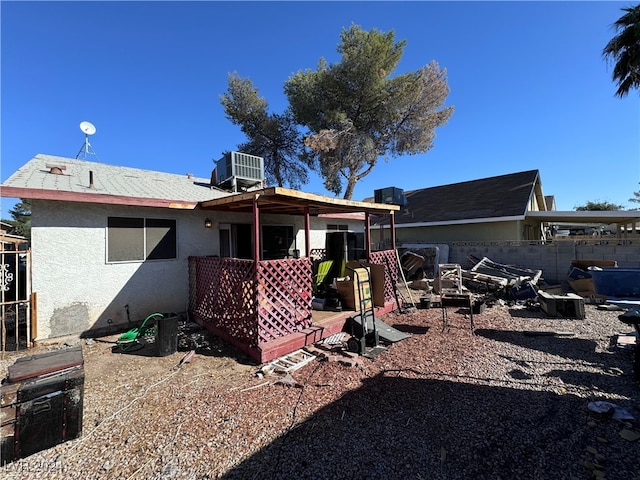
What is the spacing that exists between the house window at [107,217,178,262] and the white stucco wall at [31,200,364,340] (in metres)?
0.11

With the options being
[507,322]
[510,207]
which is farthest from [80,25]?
[510,207]

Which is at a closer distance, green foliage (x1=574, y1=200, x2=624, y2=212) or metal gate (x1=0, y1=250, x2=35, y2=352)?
metal gate (x1=0, y1=250, x2=35, y2=352)

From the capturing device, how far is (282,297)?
4.96m

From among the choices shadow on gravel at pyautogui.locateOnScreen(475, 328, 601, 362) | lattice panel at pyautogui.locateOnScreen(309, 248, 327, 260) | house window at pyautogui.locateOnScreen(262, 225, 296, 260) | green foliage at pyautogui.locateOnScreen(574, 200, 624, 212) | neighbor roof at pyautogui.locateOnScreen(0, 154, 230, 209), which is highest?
green foliage at pyautogui.locateOnScreen(574, 200, 624, 212)

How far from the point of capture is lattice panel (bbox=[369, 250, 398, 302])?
7545 millimetres

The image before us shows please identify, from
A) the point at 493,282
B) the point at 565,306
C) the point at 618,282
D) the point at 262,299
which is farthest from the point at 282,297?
the point at 493,282

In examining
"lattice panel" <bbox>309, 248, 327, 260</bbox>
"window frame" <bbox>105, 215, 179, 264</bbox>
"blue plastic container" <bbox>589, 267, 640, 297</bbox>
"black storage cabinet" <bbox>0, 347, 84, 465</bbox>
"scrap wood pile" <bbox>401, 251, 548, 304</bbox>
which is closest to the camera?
"black storage cabinet" <bbox>0, 347, 84, 465</bbox>

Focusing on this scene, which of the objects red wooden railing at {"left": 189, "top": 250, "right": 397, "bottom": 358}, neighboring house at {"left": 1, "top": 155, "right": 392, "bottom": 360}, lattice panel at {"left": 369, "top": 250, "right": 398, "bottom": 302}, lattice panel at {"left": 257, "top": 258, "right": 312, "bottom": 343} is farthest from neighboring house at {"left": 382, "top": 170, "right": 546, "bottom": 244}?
red wooden railing at {"left": 189, "top": 250, "right": 397, "bottom": 358}

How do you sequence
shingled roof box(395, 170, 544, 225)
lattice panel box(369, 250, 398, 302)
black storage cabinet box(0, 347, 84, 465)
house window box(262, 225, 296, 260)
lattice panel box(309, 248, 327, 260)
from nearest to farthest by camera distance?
1. black storage cabinet box(0, 347, 84, 465)
2. lattice panel box(369, 250, 398, 302)
3. house window box(262, 225, 296, 260)
4. lattice panel box(309, 248, 327, 260)
5. shingled roof box(395, 170, 544, 225)

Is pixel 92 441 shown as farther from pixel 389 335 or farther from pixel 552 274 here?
pixel 552 274

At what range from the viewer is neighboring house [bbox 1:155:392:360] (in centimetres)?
504

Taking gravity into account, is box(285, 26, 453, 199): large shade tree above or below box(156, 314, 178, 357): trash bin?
above

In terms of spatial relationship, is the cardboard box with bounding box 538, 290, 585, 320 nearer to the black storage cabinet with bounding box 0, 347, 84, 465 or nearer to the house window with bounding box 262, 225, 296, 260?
the house window with bounding box 262, 225, 296, 260

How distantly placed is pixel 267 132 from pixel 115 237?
35.4ft
